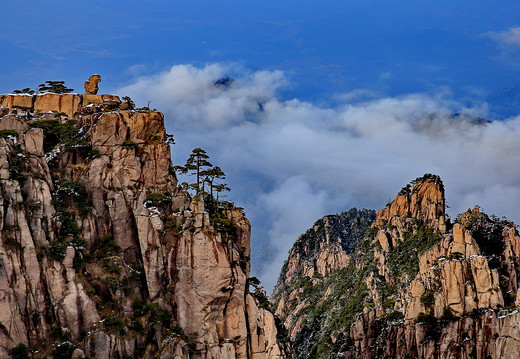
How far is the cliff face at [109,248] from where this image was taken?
92125mm

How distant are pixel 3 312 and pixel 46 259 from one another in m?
8.61

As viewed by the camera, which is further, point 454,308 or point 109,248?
point 454,308

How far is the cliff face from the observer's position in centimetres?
9212

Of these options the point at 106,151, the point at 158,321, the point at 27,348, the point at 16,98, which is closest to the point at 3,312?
the point at 27,348

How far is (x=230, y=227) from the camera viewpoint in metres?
107

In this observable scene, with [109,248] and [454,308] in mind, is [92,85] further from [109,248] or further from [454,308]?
[454,308]

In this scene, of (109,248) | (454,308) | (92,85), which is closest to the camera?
(109,248)

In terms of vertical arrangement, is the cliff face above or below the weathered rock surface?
below

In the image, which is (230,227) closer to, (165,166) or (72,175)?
(165,166)

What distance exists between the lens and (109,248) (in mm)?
100375

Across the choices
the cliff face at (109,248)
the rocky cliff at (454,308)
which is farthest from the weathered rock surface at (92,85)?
the rocky cliff at (454,308)

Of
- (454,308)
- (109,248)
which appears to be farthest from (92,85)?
(454,308)

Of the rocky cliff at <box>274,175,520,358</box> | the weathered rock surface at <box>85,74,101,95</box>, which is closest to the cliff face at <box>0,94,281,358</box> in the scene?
the weathered rock surface at <box>85,74,101,95</box>

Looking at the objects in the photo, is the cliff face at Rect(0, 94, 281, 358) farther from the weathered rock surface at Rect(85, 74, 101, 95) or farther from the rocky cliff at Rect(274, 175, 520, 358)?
the rocky cliff at Rect(274, 175, 520, 358)
